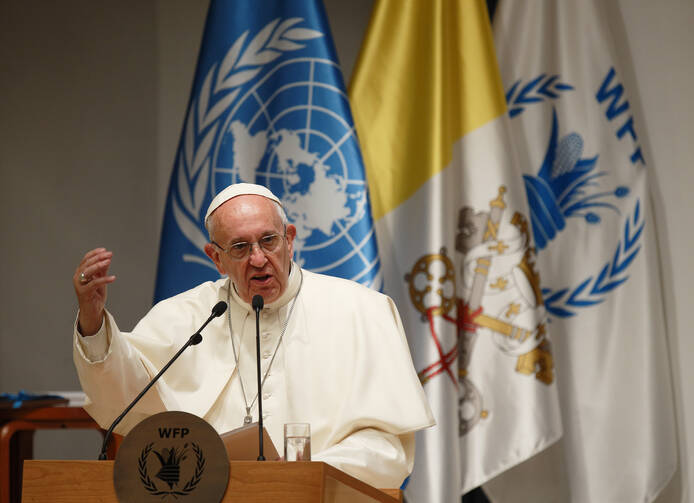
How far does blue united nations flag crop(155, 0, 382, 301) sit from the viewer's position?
4020 mm

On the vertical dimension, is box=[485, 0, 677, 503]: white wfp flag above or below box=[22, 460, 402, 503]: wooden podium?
above

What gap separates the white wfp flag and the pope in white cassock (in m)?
1.66

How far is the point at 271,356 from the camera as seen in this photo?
288 cm

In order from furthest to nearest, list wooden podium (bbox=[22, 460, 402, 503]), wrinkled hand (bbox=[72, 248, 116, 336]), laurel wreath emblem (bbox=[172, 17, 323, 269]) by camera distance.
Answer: laurel wreath emblem (bbox=[172, 17, 323, 269])
wrinkled hand (bbox=[72, 248, 116, 336])
wooden podium (bbox=[22, 460, 402, 503])

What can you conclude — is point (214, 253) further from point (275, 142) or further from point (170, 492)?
point (275, 142)

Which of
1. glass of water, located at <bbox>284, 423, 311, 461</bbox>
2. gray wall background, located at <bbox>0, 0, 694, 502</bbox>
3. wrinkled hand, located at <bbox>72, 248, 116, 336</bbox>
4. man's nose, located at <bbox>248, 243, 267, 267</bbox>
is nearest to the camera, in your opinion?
glass of water, located at <bbox>284, 423, 311, 461</bbox>

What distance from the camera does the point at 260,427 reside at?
1.98 metres

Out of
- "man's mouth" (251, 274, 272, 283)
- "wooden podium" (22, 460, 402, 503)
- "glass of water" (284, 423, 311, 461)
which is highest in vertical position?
"man's mouth" (251, 274, 272, 283)

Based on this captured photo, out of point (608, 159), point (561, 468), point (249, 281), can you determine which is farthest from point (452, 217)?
point (249, 281)

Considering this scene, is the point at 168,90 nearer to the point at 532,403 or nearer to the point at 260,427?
the point at 532,403

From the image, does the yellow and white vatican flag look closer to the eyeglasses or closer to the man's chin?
the man's chin

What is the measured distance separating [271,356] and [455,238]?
1.57 m

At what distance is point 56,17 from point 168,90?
76 centimetres

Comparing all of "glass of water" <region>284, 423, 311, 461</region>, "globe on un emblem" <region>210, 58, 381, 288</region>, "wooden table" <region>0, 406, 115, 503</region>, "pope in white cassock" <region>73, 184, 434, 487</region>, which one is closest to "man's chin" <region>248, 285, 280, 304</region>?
"pope in white cassock" <region>73, 184, 434, 487</region>
